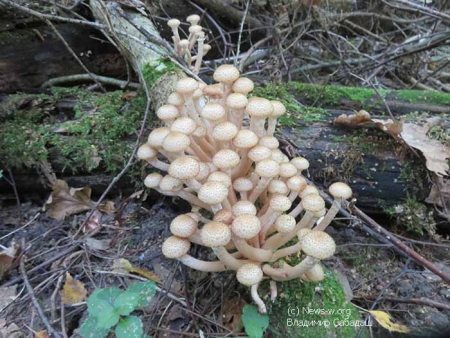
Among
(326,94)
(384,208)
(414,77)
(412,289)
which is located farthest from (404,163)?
(414,77)

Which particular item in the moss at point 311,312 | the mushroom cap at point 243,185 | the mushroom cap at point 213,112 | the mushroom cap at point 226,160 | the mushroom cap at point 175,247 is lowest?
the moss at point 311,312

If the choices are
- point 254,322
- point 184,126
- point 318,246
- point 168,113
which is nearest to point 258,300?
point 254,322

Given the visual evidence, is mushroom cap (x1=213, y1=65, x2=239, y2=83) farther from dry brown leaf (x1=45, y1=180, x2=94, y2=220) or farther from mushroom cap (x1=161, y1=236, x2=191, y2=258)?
dry brown leaf (x1=45, y1=180, x2=94, y2=220)

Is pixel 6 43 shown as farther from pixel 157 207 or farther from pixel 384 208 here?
pixel 384 208

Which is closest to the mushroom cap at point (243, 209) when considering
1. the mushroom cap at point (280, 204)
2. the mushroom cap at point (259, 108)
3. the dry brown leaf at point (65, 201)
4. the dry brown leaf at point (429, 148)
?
the mushroom cap at point (280, 204)

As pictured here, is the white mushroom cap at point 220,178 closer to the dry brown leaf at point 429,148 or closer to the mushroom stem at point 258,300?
the mushroom stem at point 258,300

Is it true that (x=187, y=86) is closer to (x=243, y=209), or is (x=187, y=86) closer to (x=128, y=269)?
(x=243, y=209)

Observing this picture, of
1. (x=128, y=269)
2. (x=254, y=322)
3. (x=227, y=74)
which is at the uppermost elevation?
(x=227, y=74)
